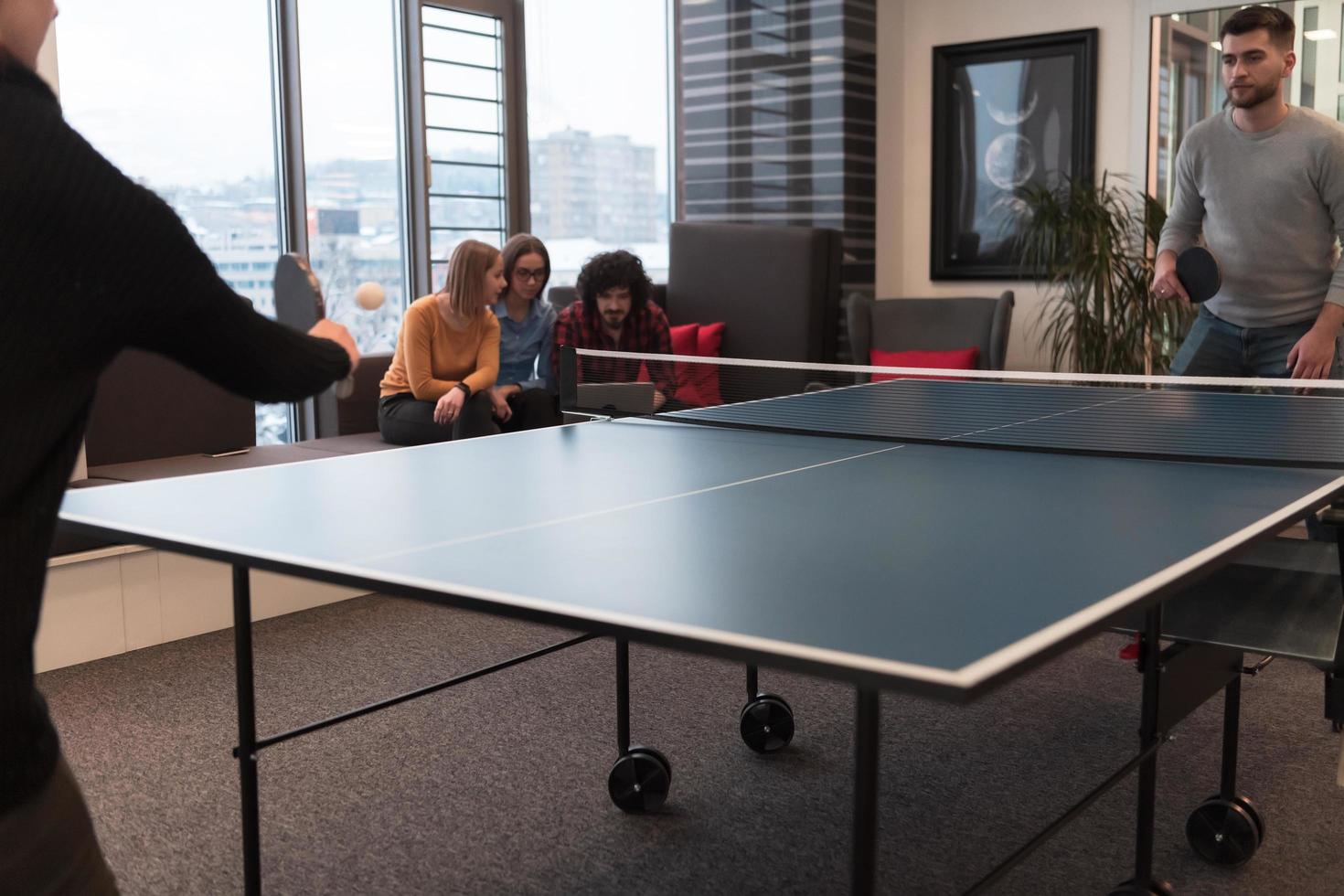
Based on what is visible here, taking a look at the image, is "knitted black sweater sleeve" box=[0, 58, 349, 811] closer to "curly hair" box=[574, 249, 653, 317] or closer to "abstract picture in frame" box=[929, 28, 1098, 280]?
"curly hair" box=[574, 249, 653, 317]

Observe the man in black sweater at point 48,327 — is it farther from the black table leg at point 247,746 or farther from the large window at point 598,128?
the large window at point 598,128

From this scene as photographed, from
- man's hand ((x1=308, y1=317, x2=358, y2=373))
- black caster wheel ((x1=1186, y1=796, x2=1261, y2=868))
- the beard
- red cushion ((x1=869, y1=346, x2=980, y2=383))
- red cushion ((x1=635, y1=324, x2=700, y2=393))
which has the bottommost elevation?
black caster wheel ((x1=1186, y1=796, x2=1261, y2=868))

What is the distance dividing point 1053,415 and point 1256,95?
4.53 ft

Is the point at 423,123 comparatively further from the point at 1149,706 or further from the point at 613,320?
the point at 1149,706

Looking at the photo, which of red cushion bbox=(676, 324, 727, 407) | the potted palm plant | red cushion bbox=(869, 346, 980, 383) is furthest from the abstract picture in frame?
red cushion bbox=(676, 324, 727, 407)

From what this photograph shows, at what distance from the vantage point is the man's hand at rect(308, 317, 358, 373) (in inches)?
54.3

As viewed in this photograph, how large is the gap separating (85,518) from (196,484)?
0.34m

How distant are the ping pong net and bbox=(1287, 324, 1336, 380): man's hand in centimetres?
18

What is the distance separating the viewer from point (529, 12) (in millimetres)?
6266

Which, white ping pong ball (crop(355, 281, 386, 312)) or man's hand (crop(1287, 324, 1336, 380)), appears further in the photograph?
man's hand (crop(1287, 324, 1336, 380))

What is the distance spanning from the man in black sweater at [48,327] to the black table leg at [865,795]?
702mm

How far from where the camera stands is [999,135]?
6.83 metres

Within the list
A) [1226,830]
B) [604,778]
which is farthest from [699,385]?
[1226,830]

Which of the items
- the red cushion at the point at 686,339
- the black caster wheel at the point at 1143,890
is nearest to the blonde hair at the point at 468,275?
the red cushion at the point at 686,339
